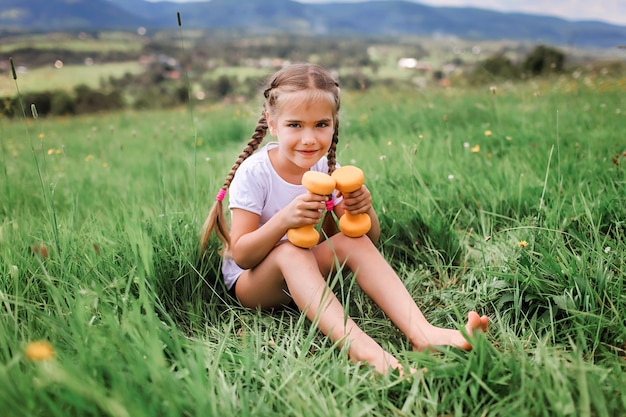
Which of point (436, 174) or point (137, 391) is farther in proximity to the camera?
point (436, 174)

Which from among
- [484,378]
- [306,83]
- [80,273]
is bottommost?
[484,378]

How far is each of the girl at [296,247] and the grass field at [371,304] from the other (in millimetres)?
69

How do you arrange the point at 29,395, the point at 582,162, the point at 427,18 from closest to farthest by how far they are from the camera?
the point at 29,395, the point at 582,162, the point at 427,18

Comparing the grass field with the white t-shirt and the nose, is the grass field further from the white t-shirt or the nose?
the nose

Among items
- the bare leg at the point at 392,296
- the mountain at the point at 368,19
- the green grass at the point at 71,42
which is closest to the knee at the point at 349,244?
the bare leg at the point at 392,296

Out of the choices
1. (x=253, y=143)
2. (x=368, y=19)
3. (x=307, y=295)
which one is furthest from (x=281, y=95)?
(x=368, y=19)

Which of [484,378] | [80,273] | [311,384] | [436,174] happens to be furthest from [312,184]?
[436,174]

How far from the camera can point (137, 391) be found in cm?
105

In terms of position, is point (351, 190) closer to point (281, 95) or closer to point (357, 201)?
point (357, 201)

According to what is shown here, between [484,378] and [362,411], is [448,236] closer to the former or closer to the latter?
[484,378]

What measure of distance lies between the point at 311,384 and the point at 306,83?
99 cm

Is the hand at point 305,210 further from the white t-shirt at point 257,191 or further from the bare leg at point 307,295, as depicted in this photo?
the white t-shirt at point 257,191

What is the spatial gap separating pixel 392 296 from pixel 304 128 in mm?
643

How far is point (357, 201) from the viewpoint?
5.38 ft
